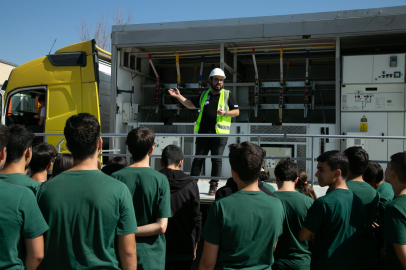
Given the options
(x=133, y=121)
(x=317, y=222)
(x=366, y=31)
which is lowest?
(x=317, y=222)

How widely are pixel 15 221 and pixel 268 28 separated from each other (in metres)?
5.34

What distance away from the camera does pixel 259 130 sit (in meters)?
6.67

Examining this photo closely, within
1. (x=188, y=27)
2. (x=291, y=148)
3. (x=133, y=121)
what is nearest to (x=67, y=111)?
(x=133, y=121)

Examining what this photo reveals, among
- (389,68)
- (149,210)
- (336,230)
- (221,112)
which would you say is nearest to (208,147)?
(221,112)

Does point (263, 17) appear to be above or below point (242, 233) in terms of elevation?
above

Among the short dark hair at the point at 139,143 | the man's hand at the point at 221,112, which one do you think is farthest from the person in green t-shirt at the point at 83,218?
the man's hand at the point at 221,112

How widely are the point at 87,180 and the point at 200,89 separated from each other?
618cm

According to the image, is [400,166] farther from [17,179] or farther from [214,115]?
[214,115]

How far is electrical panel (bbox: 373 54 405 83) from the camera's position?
233 inches

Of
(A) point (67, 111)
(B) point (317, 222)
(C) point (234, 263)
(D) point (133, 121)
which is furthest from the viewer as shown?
(D) point (133, 121)

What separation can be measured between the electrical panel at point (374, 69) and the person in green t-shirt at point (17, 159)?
5.53 m

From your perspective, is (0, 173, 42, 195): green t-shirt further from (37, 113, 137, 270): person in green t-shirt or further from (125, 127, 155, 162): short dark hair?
(125, 127, 155, 162): short dark hair

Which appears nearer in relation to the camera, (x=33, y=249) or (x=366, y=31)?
(x=33, y=249)

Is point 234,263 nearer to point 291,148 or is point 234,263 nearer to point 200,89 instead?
point 291,148
